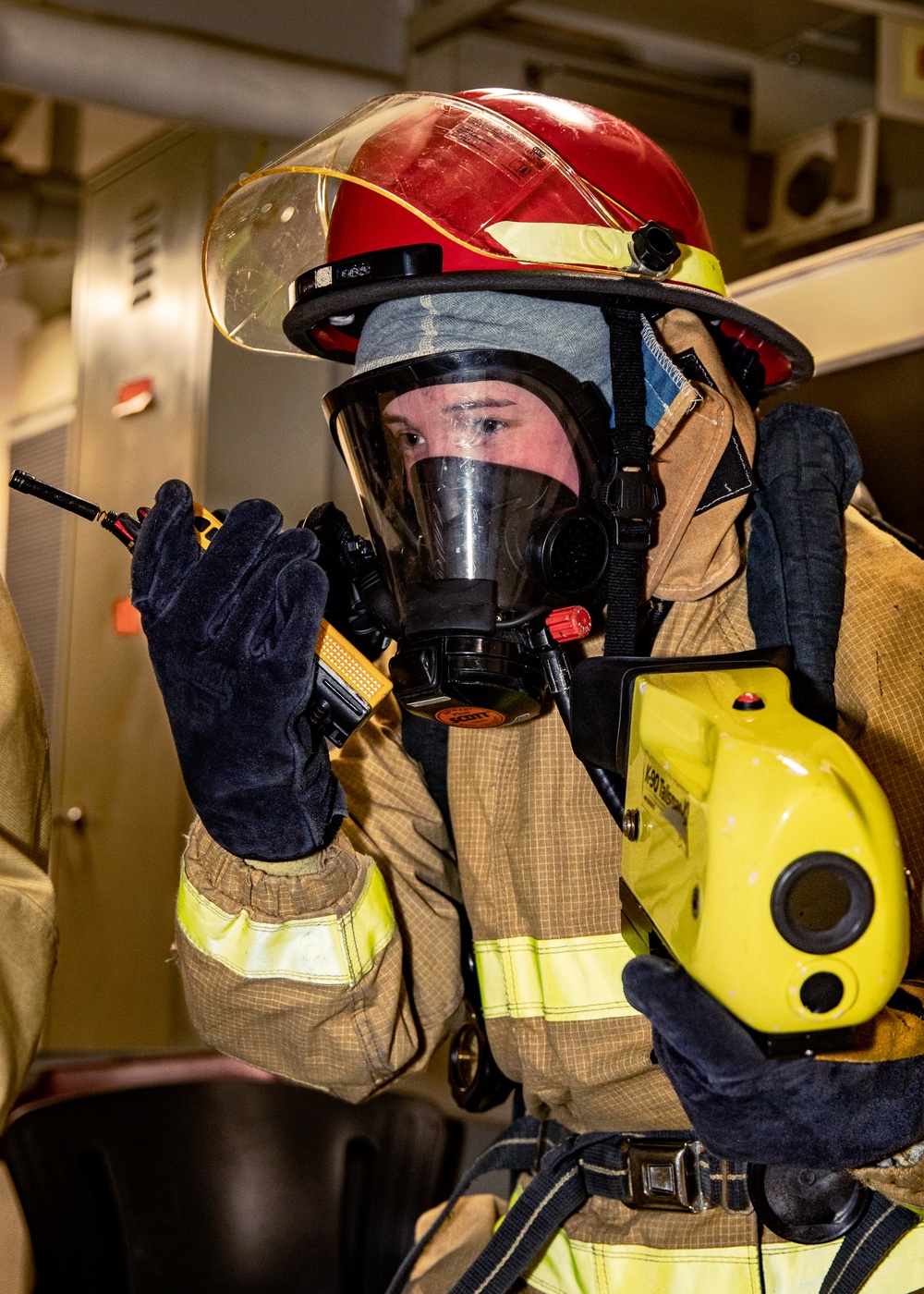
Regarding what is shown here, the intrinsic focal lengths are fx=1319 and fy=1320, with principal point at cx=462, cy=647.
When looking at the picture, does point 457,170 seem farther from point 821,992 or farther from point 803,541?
point 821,992

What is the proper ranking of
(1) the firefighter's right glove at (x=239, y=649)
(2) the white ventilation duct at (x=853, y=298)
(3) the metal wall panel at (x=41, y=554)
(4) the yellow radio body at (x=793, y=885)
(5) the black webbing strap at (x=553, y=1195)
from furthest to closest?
(3) the metal wall panel at (x=41, y=554) → (2) the white ventilation duct at (x=853, y=298) → (5) the black webbing strap at (x=553, y=1195) → (1) the firefighter's right glove at (x=239, y=649) → (4) the yellow radio body at (x=793, y=885)

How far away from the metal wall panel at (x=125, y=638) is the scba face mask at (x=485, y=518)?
1.91 m

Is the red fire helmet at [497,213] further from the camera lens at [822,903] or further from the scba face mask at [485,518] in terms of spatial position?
the camera lens at [822,903]

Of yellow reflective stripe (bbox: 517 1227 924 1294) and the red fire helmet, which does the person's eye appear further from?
yellow reflective stripe (bbox: 517 1227 924 1294)

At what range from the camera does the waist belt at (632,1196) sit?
1.44m

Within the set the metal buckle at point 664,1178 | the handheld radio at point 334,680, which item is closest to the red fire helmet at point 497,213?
the handheld radio at point 334,680

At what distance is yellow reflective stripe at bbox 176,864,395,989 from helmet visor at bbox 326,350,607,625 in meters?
0.36

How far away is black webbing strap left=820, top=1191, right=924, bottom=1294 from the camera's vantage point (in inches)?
55.9

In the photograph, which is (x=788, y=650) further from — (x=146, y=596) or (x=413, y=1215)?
(x=413, y=1215)

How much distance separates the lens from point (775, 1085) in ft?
3.58

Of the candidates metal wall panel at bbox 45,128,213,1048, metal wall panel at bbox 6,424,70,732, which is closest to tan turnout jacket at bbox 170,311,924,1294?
metal wall panel at bbox 45,128,213,1048

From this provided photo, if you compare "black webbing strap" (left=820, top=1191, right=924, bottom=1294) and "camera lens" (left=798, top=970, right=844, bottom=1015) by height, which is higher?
"camera lens" (left=798, top=970, right=844, bottom=1015)

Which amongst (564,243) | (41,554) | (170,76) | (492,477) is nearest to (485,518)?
(492,477)

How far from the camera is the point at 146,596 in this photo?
53.4 inches
